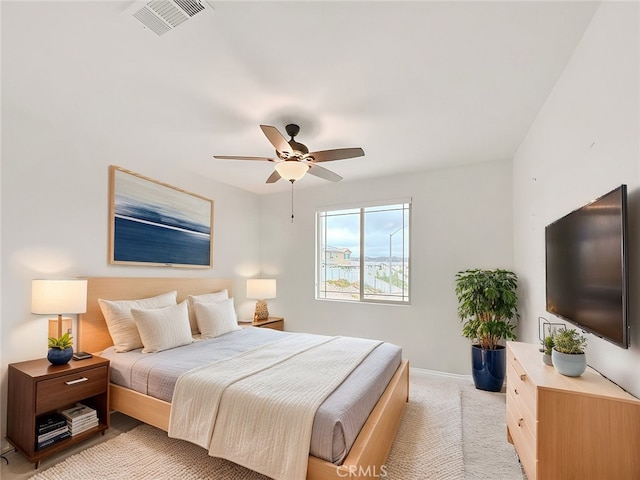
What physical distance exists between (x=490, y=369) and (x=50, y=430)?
3922 mm

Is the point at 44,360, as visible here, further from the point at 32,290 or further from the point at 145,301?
the point at 145,301

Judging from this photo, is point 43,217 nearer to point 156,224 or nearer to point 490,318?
point 156,224

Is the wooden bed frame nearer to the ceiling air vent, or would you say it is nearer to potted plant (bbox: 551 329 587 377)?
potted plant (bbox: 551 329 587 377)

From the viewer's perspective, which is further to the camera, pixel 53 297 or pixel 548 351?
pixel 53 297

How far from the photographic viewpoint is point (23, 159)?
100 inches

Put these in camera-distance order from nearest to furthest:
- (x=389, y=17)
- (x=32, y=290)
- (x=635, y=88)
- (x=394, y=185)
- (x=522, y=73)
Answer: (x=635, y=88), (x=389, y=17), (x=522, y=73), (x=32, y=290), (x=394, y=185)

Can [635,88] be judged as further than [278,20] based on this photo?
No

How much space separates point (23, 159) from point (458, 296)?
4.55 m

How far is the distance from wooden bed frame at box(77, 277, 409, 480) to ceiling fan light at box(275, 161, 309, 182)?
6.30ft

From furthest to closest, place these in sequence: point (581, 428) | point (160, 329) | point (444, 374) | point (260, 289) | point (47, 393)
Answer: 1. point (260, 289)
2. point (444, 374)
3. point (160, 329)
4. point (47, 393)
5. point (581, 428)

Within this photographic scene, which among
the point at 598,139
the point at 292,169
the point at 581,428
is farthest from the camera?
the point at 292,169

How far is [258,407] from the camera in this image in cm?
184

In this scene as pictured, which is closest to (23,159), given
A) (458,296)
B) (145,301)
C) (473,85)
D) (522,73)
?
(145,301)

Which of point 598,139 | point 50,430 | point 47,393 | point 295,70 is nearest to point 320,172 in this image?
point 295,70
